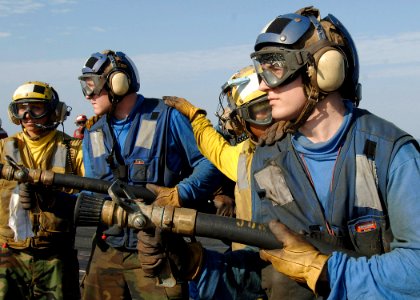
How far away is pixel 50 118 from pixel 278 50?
4.10m

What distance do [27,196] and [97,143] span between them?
858 millimetres

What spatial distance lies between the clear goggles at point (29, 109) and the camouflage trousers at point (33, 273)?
140 cm

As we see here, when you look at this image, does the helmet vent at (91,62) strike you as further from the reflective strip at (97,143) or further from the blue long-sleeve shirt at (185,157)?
the reflective strip at (97,143)

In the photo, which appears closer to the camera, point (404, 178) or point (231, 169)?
point (404, 178)

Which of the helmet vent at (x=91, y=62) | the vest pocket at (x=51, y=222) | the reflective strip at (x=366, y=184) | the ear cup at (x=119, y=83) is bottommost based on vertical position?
the vest pocket at (x=51, y=222)

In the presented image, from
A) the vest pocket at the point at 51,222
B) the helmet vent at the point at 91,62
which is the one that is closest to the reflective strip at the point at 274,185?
the helmet vent at the point at 91,62

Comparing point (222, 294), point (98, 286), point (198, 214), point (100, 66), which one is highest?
point (100, 66)

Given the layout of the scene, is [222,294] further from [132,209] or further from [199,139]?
[199,139]

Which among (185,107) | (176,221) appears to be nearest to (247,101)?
(185,107)

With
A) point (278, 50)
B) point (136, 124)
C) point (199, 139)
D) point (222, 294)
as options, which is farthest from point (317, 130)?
point (136, 124)

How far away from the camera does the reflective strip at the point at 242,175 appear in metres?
4.20

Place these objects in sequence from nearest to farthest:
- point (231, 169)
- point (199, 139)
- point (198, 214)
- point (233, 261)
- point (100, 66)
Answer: point (198, 214), point (233, 261), point (231, 169), point (199, 139), point (100, 66)

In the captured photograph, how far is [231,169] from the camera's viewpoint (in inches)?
189

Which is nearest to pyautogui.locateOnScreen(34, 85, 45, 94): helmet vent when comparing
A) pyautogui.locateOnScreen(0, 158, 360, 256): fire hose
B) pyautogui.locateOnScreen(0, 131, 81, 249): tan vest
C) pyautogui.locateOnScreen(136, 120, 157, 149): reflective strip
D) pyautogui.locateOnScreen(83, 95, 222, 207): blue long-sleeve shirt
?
pyautogui.locateOnScreen(0, 131, 81, 249): tan vest
